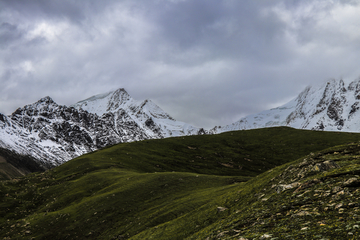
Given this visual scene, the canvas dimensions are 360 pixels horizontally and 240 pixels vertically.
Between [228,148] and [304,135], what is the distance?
4523 cm

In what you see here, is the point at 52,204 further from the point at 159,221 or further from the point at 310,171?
the point at 310,171

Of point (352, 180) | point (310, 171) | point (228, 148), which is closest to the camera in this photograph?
point (352, 180)

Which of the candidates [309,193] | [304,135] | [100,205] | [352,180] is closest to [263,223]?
[309,193]

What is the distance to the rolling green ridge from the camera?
14.8m

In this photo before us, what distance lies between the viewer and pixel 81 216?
45844mm

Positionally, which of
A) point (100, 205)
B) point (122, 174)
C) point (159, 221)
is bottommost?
point (159, 221)

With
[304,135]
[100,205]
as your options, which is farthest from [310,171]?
[304,135]

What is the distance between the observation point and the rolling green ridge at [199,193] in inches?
582

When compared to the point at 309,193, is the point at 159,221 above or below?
below

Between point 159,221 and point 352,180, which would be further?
point 159,221

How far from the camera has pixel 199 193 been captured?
155 ft

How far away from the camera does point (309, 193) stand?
53.4 feet

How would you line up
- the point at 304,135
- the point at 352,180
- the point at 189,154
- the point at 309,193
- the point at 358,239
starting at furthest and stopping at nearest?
the point at 304,135 < the point at 189,154 < the point at 309,193 < the point at 352,180 < the point at 358,239

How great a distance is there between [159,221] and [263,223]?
2509 centimetres
